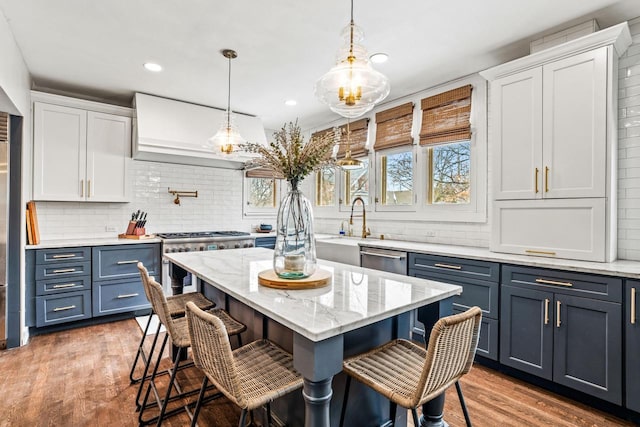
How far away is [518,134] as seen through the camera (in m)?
2.75

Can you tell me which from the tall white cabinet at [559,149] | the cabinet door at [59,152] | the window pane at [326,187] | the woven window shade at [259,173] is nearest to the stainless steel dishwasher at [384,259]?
the tall white cabinet at [559,149]

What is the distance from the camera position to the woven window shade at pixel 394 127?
399 cm

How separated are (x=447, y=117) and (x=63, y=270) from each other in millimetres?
4234

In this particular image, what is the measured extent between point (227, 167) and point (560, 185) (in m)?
4.07

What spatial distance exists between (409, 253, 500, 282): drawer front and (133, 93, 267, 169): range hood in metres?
2.27

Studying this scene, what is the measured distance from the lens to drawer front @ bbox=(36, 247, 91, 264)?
336 cm

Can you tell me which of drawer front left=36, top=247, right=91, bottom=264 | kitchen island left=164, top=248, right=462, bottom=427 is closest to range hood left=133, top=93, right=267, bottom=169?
drawer front left=36, top=247, right=91, bottom=264

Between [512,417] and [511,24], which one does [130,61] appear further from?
[512,417]

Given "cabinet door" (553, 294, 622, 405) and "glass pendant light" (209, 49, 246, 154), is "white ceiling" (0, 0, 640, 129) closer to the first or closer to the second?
"glass pendant light" (209, 49, 246, 154)

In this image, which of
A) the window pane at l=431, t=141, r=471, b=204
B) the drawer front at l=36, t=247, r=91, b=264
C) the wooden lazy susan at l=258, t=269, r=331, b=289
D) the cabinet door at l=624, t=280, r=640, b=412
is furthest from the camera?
the window pane at l=431, t=141, r=471, b=204

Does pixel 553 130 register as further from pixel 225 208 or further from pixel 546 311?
pixel 225 208

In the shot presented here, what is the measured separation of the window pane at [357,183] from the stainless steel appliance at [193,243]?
4.93 ft

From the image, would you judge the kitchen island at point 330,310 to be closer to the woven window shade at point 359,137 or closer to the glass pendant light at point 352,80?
the glass pendant light at point 352,80

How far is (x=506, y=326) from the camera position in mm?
2605
